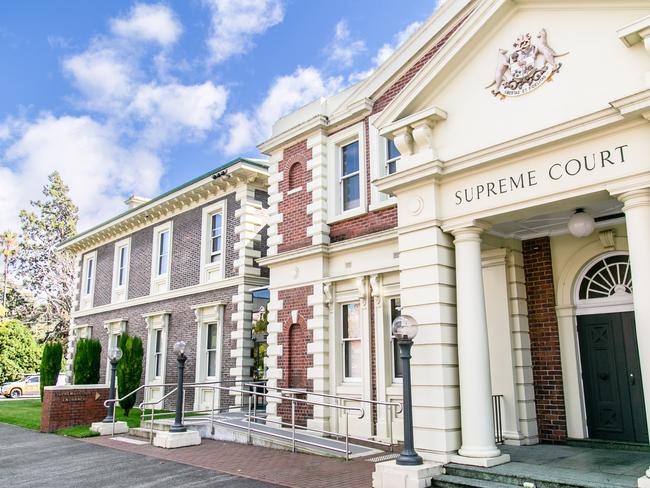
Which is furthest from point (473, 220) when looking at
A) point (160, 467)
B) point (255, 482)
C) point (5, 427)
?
point (5, 427)

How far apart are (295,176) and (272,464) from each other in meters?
7.30

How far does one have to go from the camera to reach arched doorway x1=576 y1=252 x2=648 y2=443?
8.98m

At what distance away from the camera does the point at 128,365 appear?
17578mm

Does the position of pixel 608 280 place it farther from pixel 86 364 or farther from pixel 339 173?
pixel 86 364

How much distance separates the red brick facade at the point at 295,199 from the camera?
1394 cm

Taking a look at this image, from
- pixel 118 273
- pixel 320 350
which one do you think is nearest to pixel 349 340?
pixel 320 350

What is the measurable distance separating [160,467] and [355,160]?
7.70 m

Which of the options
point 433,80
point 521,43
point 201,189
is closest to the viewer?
point 521,43

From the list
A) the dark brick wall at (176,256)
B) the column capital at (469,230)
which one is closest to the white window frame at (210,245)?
the dark brick wall at (176,256)

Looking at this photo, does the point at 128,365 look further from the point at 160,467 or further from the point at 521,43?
the point at 521,43

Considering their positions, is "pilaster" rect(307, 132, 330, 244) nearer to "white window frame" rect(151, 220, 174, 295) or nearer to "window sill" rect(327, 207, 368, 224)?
"window sill" rect(327, 207, 368, 224)

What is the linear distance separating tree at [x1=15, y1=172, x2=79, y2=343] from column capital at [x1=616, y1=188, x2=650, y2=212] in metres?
41.4

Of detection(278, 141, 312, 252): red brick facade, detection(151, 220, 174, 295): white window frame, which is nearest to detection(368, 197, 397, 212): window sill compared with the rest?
detection(278, 141, 312, 252): red brick facade

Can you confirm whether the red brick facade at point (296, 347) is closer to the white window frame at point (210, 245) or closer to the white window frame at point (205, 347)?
the white window frame at point (205, 347)
